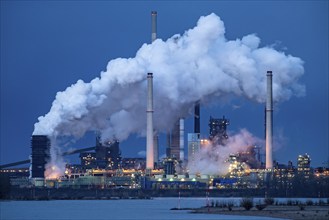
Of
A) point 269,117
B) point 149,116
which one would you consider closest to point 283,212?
point 149,116

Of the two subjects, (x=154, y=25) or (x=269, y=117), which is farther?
(x=154, y=25)

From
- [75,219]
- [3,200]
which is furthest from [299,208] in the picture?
[3,200]

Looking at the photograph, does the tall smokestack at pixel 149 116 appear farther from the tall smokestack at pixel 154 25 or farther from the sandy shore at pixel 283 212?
the sandy shore at pixel 283 212

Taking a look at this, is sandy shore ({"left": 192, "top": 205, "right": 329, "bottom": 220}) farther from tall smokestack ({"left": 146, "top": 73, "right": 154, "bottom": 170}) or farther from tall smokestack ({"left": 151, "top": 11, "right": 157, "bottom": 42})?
tall smokestack ({"left": 151, "top": 11, "right": 157, "bottom": 42})

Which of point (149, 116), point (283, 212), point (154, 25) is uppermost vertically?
point (154, 25)

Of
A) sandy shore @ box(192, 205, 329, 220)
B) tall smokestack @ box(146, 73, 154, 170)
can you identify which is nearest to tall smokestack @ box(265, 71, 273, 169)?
tall smokestack @ box(146, 73, 154, 170)

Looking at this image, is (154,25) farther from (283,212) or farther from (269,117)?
(283,212)

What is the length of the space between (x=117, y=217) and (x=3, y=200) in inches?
2705

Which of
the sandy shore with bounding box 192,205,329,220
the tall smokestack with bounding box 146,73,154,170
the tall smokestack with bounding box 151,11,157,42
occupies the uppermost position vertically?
the tall smokestack with bounding box 151,11,157,42

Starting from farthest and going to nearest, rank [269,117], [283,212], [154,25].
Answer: [154,25] < [269,117] < [283,212]

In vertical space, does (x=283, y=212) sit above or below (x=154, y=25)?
below

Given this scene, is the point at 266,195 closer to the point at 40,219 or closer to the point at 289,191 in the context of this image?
the point at 289,191

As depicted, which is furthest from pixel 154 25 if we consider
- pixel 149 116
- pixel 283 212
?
pixel 283 212

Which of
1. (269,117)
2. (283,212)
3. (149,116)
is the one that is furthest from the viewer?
(269,117)
